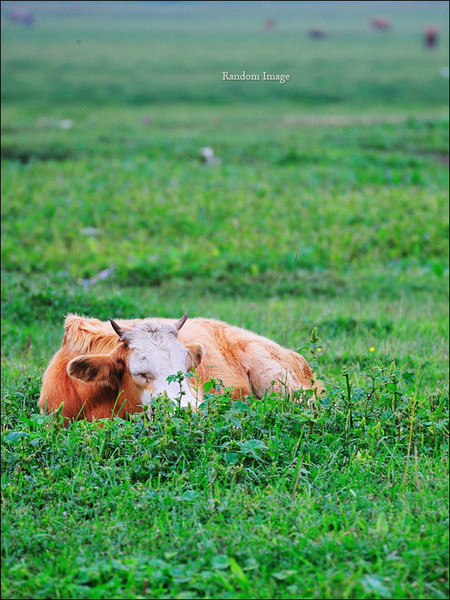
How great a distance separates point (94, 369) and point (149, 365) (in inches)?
18.1

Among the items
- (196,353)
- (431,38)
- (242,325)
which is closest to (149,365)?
(196,353)

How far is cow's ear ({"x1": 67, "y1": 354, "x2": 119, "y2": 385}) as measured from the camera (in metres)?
5.60

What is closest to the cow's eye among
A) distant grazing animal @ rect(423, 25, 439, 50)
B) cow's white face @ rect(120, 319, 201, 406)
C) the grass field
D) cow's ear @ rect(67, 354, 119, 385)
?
cow's white face @ rect(120, 319, 201, 406)

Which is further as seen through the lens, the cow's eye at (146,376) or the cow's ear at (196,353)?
the cow's ear at (196,353)

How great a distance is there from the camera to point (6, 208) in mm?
14078

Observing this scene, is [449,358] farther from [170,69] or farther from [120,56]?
[120,56]

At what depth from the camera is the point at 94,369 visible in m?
5.67

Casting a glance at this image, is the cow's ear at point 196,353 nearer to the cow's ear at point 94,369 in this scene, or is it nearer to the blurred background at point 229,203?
the cow's ear at point 94,369

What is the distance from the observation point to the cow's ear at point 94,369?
5.60 metres

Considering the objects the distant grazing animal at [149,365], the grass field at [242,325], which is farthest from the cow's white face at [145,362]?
the grass field at [242,325]

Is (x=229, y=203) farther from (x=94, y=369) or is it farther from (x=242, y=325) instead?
(x=94, y=369)

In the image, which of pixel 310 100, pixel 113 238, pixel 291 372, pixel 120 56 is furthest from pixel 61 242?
pixel 120 56

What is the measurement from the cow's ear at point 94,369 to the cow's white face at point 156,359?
7.9 inches

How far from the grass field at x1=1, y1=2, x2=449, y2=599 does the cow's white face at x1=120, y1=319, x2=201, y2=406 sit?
307 millimetres
